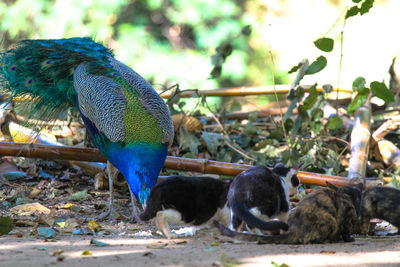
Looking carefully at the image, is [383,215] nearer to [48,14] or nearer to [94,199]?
[94,199]

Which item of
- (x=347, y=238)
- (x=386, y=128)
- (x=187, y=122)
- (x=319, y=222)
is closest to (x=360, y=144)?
(x=386, y=128)

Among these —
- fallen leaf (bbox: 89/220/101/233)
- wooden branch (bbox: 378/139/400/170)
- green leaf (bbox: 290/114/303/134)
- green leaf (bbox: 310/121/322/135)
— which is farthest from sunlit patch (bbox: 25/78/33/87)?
wooden branch (bbox: 378/139/400/170)

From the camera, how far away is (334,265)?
9.88 ft

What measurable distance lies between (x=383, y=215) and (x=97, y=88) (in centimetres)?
270

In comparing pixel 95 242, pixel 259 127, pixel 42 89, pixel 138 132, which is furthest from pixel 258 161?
pixel 95 242

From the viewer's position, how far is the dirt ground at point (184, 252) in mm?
3066

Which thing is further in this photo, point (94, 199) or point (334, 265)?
point (94, 199)

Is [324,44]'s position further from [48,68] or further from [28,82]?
[28,82]

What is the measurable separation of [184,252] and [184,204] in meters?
0.65

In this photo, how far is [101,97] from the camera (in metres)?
5.07

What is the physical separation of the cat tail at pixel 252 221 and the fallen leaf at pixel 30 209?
7.16ft

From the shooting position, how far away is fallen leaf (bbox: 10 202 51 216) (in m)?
5.14

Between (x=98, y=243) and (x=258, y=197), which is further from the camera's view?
(x=258, y=197)

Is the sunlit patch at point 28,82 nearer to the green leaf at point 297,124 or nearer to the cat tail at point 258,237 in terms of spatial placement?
the cat tail at point 258,237
